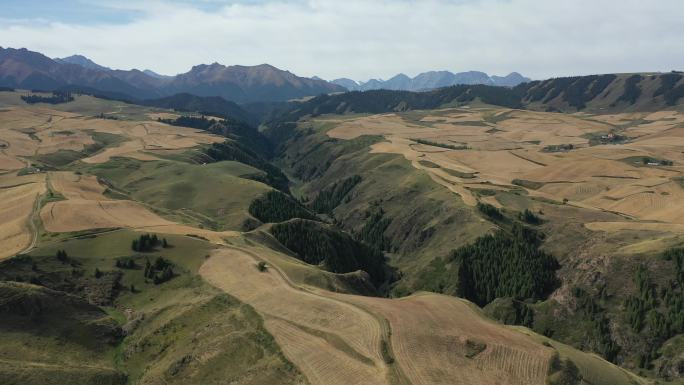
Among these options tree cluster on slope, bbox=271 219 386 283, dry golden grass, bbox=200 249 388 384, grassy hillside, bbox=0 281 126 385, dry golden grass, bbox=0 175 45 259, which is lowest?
tree cluster on slope, bbox=271 219 386 283

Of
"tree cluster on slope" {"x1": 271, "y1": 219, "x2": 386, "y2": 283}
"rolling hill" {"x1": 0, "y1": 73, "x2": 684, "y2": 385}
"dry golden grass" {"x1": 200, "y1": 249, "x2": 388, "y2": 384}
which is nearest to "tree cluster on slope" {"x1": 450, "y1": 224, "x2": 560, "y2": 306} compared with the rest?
"rolling hill" {"x1": 0, "y1": 73, "x2": 684, "y2": 385}

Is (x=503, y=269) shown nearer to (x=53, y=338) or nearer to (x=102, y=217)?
(x=102, y=217)

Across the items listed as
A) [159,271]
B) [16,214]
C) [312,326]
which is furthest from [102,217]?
[312,326]

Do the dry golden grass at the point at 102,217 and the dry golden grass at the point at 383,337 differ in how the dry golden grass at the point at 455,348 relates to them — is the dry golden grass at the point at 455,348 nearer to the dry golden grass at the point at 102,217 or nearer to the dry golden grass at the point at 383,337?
the dry golden grass at the point at 383,337

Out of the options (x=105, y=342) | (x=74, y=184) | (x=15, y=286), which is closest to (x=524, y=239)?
(x=105, y=342)

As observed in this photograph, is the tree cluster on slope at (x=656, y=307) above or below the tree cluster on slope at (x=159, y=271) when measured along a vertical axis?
below

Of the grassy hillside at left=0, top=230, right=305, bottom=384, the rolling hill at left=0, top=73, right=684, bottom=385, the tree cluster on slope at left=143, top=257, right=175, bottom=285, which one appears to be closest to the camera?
the grassy hillside at left=0, top=230, right=305, bottom=384

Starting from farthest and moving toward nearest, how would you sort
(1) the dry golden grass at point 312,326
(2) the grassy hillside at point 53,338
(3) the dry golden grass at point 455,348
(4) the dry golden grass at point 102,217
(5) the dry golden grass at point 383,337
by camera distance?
(4) the dry golden grass at point 102,217 → (2) the grassy hillside at point 53,338 → (3) the dry golden grass at point 455,348 → (5) the dry golden grass at point 383,337 → (1) the dry golden grass at point 312,326

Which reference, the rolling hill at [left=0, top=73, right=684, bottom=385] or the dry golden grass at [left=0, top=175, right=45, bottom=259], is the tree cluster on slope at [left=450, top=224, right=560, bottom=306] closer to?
the rolling hill at [left=0, top=73, right=684, bottom=385]

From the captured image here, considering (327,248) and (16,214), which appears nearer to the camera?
(16,214)

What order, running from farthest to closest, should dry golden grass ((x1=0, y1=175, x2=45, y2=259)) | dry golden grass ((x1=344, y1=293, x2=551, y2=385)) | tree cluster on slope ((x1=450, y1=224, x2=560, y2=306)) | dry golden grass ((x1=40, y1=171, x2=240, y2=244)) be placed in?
1. tree cluster on slope ((x1=450, y1=224, x2=560, y2=306))
2. dry golden grass ((x1=40, y1=171, x2=240, y2=244))
3. dry golden grass ((x1=0, y1=175, x2=45, y2=259))
4. dry golden grass ((x1=344, y1=293, x2=551, y2=385))

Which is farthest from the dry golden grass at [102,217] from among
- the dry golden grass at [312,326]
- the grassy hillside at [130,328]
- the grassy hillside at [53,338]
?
the grassy hillside at [53,338]
